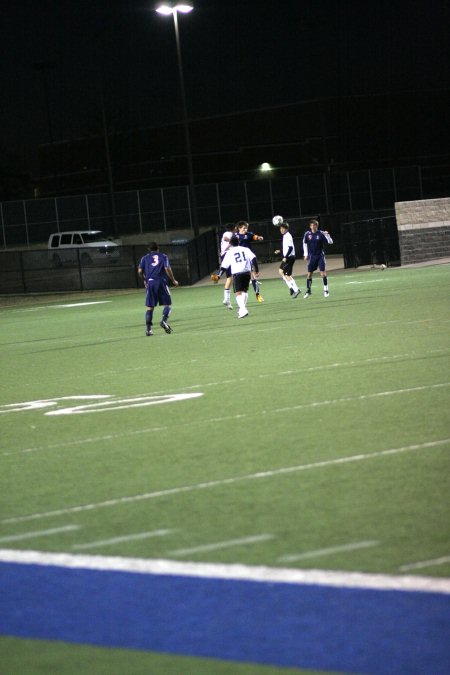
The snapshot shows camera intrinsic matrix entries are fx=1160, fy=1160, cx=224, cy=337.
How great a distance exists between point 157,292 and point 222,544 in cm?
1552

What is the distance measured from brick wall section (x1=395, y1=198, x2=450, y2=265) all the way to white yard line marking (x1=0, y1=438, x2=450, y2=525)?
35.5 metres

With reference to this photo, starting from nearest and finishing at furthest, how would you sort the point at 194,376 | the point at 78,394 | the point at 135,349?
the point at 78,394 < the point at 194,376 < the point at 135,349

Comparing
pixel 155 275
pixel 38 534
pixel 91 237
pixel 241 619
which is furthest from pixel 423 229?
pixel 241 619

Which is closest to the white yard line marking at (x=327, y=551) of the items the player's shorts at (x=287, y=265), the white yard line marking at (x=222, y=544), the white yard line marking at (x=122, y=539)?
the white yard line marking at (x=222, y=544)

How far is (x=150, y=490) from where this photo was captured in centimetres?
783

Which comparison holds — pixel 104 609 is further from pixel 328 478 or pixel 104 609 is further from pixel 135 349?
pixel 135 349

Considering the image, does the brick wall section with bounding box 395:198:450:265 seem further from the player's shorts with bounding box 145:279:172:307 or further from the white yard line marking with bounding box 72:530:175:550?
the white yard line marking with bounding box 72:530:175:550

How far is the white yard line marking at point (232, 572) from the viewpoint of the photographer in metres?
5.24

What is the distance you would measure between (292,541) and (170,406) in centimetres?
597

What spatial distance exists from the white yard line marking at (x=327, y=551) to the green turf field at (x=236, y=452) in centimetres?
1

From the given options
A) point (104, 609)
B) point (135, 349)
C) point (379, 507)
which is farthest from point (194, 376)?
point (104, 609)

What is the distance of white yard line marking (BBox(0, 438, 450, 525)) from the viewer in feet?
23.9

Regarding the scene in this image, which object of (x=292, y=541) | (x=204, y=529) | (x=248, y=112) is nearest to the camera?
(x=292, y=541)

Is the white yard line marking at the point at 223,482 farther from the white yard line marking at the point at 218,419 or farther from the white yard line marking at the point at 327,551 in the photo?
the white yard line marking at the point at 218,419
